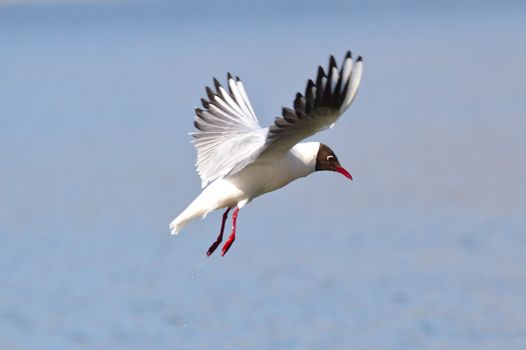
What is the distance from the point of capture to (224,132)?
10172 millimetres

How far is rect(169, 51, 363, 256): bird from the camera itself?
27.8 ft

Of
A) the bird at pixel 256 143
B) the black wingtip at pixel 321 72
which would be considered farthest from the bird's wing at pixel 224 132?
the black wingtip at pixel 321 72

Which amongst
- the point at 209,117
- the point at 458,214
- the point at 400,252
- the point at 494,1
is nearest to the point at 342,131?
the point at 458,214

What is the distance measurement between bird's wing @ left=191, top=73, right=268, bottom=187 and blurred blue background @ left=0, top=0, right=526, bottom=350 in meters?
2.86

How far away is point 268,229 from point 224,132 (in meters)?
6.70

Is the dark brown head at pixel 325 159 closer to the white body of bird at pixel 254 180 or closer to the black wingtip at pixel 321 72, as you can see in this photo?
the white body of bird at pixel 254 180

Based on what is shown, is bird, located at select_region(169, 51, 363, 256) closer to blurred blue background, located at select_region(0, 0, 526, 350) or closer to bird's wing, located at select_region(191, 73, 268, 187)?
bird's wing, located at select_region(191, 73, 268, 187)

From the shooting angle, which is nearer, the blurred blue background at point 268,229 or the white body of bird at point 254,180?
the white body of bird at point 254,180

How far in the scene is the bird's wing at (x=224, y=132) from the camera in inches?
379

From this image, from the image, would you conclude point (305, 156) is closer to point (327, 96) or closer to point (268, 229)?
point (327, 96)

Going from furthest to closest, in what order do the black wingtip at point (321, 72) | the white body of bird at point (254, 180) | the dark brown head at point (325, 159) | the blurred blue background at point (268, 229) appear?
the blurred blue background at point (268, 229) → the dark brown head at point (325, 159) → the white body of bird at point (254, 180) → the black wingtip at point (321, 72)

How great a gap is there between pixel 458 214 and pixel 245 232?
259 centimetres

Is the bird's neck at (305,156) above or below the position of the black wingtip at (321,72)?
below

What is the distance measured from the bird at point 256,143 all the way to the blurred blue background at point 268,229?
2.88 m
